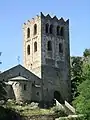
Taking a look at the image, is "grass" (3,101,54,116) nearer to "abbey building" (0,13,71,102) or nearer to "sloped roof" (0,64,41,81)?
"abbey building" (0,13,71,102)

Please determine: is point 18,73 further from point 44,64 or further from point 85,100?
point 85,100

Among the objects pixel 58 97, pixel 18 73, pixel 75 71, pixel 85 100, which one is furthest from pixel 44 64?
pixel 85 100

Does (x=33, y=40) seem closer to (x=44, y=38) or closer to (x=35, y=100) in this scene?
(x=44, y=38)

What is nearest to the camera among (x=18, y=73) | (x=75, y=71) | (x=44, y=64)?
(x=18, y=73)

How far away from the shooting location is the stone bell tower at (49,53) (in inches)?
3145

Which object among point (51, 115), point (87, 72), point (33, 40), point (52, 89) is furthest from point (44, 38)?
point (87, 72)

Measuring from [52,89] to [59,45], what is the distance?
9370 millimetres

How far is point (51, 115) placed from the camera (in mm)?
63750

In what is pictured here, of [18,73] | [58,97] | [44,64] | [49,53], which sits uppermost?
[49,53]

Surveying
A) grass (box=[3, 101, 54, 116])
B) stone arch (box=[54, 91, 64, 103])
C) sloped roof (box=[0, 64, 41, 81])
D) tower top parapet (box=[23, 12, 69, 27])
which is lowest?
grass (box=[3, 101, 54, 116])

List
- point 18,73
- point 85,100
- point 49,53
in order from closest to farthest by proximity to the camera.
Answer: point 85,100 < point 18,73 < point 49,53

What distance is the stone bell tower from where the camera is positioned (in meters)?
79.9

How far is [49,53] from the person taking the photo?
81250 mm

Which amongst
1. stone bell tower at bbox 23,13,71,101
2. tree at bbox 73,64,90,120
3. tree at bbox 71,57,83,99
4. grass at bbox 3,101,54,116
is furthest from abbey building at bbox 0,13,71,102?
tree at bbox 73,64,90,120
